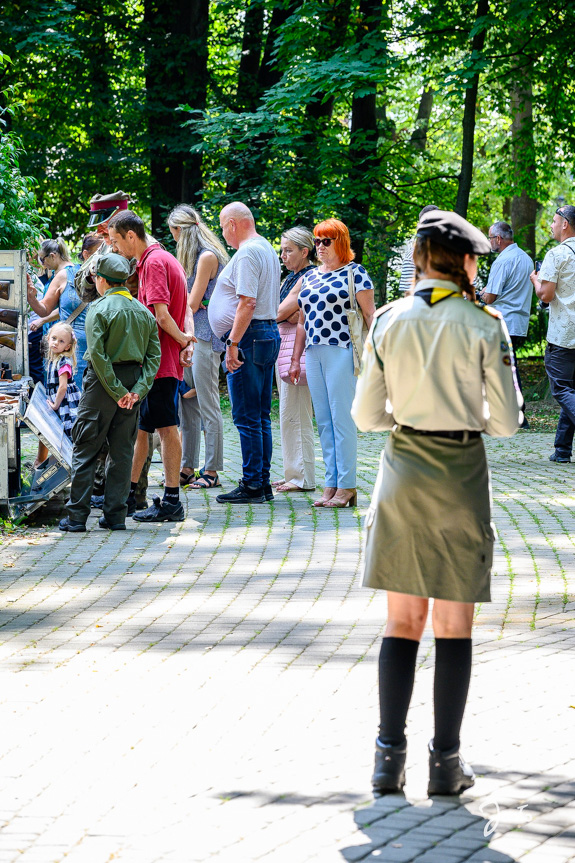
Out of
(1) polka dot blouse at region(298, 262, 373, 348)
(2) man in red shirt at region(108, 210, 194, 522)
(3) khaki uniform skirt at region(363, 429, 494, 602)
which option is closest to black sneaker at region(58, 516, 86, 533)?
(2) man in red shirt at region(108, 210, 194, 522)

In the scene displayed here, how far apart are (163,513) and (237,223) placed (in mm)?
2411

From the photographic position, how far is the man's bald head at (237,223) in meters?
9.12

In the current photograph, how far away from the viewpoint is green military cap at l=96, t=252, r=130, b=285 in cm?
789

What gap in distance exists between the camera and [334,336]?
8.75 m

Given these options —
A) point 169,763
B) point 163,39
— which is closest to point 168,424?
point 169,763

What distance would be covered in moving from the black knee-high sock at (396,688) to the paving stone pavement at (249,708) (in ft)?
0.70

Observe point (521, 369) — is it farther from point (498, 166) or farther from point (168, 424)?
point (168, 424)

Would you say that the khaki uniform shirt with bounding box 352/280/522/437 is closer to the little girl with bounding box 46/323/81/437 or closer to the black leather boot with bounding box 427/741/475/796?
the black leather boot with bounding box 427/741/475/796

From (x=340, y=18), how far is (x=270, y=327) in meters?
11.1

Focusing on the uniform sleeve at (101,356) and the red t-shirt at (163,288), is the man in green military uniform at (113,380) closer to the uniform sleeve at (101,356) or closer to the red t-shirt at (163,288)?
the uniform sleeve at (101,356)

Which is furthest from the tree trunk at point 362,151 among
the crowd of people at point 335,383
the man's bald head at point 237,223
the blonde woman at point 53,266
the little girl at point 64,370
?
the little girl at point 64,370

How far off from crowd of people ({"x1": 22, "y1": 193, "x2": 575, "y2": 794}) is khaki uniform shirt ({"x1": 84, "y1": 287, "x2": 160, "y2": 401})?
0.04 ft

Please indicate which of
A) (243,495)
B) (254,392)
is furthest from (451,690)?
(243,495)

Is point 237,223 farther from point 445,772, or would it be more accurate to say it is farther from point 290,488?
point 445,772
